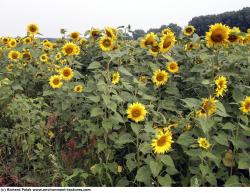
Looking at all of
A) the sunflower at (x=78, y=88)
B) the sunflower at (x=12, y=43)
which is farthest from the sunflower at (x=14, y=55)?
the sunflower at (x=78, y=88)

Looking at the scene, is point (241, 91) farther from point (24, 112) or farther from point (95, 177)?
point (24, 112)

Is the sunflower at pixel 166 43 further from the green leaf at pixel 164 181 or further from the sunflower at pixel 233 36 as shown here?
the green leaf at pixel 164 181

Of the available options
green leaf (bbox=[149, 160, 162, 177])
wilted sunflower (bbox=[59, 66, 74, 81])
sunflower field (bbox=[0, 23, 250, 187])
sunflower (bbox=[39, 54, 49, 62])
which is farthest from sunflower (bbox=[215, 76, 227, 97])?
sunflower (bbox=[39, 54, 49, 62])

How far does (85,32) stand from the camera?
6094 mm

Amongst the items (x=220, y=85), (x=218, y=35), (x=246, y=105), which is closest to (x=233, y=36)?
(x=218, y=35)

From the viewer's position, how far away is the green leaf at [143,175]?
3.61 m

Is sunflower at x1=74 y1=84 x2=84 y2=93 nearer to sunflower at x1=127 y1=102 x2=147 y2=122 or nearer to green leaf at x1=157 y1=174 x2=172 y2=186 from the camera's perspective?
sunflower at x1=127 y1=102 x2=147 y2=122

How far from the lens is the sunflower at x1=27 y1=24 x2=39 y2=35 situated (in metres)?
6.56

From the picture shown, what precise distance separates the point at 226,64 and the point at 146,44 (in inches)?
36.7

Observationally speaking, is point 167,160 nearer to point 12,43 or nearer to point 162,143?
point 162,143

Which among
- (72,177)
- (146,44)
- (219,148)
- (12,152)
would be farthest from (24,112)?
(219,148)

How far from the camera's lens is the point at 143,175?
3.62 meters

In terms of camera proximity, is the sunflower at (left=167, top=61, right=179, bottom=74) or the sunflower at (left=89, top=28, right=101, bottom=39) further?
the sunflower at (left=89, top=28, right=101, bottom=39)

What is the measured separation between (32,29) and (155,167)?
3718mm
